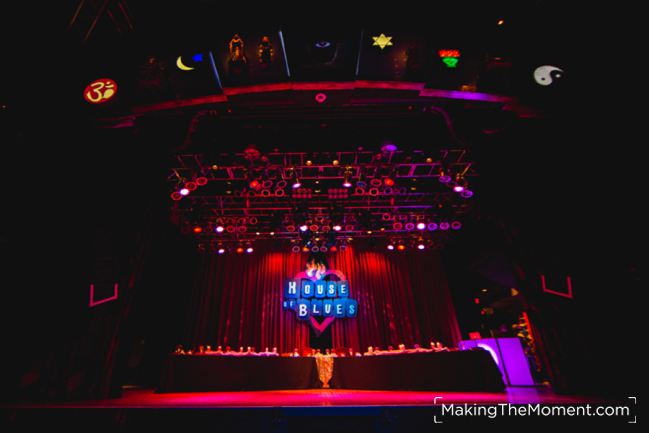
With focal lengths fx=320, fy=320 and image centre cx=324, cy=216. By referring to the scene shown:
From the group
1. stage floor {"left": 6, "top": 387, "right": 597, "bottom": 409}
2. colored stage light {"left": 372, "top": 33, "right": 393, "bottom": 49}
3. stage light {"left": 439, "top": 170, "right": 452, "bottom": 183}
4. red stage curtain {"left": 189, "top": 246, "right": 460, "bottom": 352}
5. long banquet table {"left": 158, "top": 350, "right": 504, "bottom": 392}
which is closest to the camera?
stage floor {"left": 6, "top": 387, "right": 597, "bottom": 409}

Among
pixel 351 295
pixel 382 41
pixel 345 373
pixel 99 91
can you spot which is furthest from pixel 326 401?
pixel 351 295

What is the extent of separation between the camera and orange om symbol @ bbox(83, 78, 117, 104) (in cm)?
439

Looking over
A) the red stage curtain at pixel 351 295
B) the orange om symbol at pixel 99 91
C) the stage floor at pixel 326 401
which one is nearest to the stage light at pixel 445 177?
the stage floor at pixel 326 401

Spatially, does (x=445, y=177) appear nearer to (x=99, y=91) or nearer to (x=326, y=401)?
(x=326, y=401)

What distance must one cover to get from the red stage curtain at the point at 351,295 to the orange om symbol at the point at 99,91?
22.7 ft

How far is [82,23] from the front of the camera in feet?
14.1

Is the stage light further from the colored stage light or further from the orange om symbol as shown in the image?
the orange om symbol

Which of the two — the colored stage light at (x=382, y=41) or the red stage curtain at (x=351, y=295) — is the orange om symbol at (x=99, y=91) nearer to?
the colored stage light at (x=382, y=41)

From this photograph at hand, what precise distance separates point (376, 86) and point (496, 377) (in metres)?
4.58

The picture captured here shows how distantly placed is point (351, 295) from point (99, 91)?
8.31 meters

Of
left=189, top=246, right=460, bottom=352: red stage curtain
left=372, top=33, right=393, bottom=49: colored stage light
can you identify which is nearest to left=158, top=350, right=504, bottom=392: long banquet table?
left=189, top=246, right=460, bottom=352: red stage curtain

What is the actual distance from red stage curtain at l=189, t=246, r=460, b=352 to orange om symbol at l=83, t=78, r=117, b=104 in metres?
6.92

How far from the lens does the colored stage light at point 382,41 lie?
4047 millimetres

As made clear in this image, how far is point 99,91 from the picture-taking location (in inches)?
174
